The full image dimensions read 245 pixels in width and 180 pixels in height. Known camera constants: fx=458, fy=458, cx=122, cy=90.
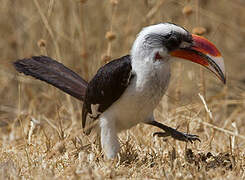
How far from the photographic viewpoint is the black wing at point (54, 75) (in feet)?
11.2

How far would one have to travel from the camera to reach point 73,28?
16.8 feet

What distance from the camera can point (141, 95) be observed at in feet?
9.17

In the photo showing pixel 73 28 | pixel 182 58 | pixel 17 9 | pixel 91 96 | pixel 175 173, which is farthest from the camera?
pixel 17 9

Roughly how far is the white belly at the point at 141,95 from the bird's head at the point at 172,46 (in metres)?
0.08

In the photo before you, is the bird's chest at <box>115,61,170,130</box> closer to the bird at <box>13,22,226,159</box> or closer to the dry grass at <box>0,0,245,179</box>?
the bird at <box>13,22,226,159</box>

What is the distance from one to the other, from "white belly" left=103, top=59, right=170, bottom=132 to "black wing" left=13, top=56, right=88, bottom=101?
0.58m

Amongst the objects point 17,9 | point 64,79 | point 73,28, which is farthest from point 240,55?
point 64,79

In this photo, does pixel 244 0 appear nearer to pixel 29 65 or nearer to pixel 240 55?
pixel 240 55

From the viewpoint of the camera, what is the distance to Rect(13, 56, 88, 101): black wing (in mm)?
3416

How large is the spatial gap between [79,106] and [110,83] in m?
1.73

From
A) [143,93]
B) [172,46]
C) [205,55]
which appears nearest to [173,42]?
[172,46]

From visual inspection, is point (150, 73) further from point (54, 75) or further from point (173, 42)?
point (54, 75)

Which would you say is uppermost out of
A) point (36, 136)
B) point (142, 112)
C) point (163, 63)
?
point (163, 63)

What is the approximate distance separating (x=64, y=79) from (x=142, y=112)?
0.84m
